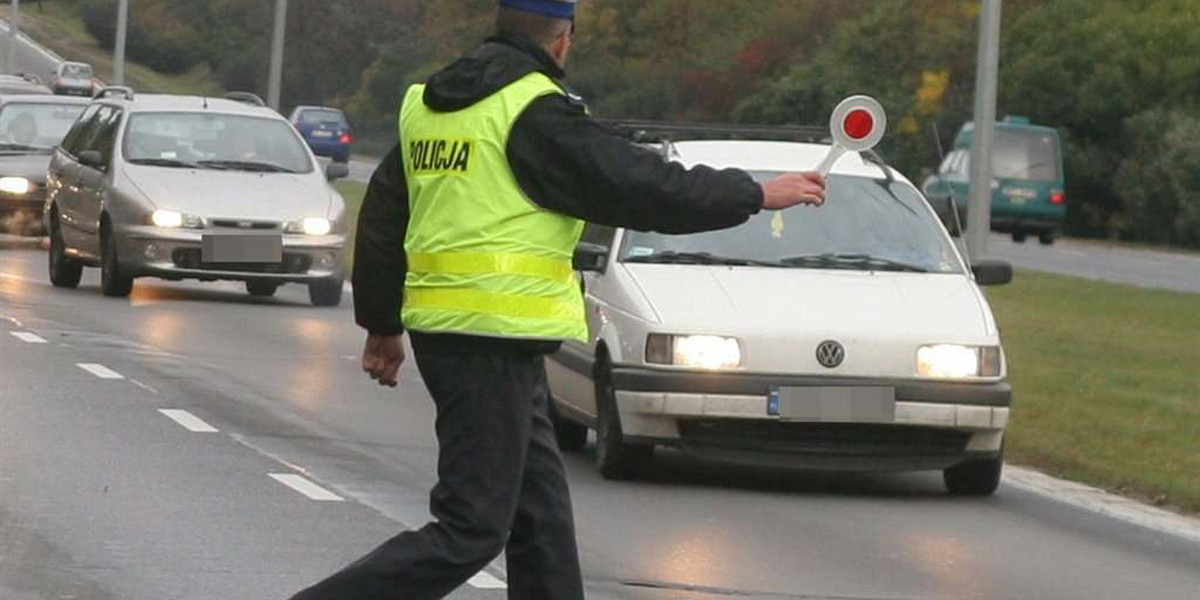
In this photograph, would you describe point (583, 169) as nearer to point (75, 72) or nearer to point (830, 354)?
point (830, 354)

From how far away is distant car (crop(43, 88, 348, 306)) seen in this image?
21.9 metres

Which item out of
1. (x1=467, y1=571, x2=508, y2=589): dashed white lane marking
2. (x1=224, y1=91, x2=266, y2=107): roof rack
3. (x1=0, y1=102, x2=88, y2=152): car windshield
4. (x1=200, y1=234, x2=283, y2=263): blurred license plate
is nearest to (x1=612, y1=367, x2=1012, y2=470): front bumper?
(x1=467, y1=571, x2=508, y2=589): dashed white lane marking

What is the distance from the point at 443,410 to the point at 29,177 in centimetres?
2356

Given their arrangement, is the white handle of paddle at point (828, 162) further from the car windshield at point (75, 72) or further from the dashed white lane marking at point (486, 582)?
the car windshield at point (75, 72)

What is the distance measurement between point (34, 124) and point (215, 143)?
801cm

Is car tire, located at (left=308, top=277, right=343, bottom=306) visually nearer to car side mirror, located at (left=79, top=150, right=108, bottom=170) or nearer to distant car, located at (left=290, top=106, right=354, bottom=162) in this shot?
car side mirror, located at (left=79, top=150, right=108, bottom=170)

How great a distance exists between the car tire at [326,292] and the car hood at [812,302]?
33.5 ft

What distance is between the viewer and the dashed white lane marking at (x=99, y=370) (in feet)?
52.2

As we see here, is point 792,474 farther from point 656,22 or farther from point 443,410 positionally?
point 656,22

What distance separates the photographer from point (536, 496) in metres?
6.38

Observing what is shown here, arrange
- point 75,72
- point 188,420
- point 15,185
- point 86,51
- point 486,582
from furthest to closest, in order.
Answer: point 86,51
point 75,72
point 15,185
point 188,420
point 486,582

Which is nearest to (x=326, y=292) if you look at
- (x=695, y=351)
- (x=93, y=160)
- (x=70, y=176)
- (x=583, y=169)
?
(x=93, y=160)

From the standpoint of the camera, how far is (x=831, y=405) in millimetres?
11820

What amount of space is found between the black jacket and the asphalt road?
2916 millimetres
